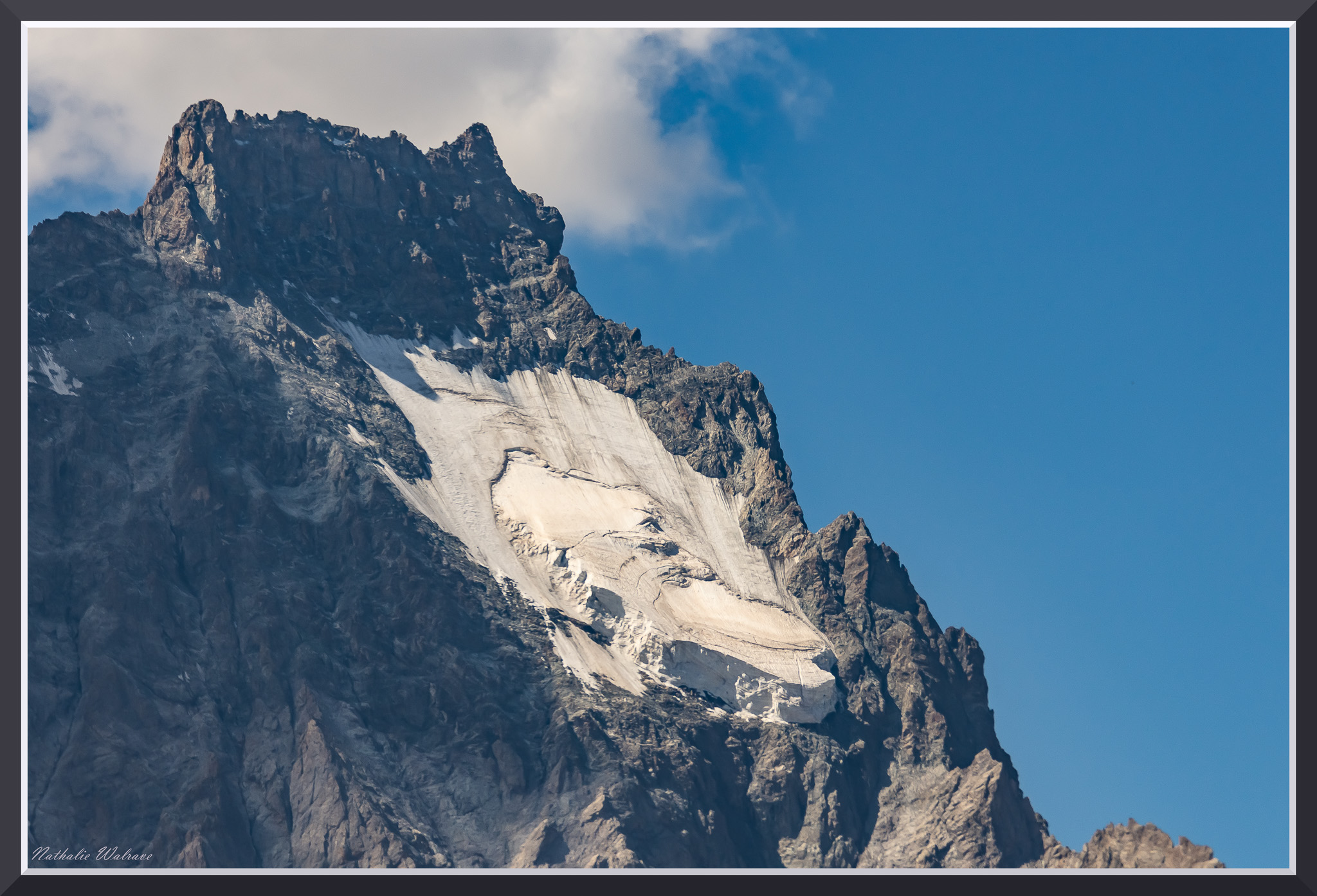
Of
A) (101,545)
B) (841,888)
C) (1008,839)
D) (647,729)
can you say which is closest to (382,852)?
(647,729)

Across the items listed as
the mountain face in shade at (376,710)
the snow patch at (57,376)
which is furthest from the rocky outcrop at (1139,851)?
the snow patch at (57,376)

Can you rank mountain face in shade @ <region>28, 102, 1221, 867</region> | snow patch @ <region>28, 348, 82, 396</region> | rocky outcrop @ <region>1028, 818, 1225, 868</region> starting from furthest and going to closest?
snow patch @ <region>28, 348, 82, 396</region> < mountain face in shade @ <region>28, 102, 1221, 867</region> < rocky outcrop @ <region>1028, 818, 1225, 868</region>

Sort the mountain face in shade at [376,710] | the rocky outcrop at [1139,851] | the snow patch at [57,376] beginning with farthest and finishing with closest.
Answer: the snow patch at [57,376]
the mountain face in shade at [376,710]
the rocky outcrop at [1139,851]

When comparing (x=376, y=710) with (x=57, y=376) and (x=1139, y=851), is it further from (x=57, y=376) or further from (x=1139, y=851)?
(x=1139, y=851)

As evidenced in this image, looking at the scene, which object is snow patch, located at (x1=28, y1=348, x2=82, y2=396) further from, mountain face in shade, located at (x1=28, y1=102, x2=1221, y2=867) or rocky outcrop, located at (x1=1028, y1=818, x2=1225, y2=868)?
rocky outcrop, located at (x1=1028, y1=818, x2=1225, y2=868)

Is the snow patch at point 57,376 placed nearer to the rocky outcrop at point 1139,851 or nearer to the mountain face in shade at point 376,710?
the mountain face in shade at point 376,710

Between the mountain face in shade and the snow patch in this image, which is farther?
the snow patch

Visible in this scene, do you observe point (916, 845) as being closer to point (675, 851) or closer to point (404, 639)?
point (675, 851)

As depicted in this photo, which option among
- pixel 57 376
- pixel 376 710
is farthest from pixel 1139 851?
pixel 57 376

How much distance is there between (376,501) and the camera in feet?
647

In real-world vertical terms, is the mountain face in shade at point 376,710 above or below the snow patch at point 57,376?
below

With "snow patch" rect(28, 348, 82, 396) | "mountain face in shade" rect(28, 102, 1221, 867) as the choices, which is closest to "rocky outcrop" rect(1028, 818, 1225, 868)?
"mountain face in shade" rect(28, 102, 1221, 867)

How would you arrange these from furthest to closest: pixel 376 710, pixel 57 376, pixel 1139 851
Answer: pixel 57 376 < pixel 376 710 < pixel 1139 851

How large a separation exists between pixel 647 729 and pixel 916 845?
96.6 ft
